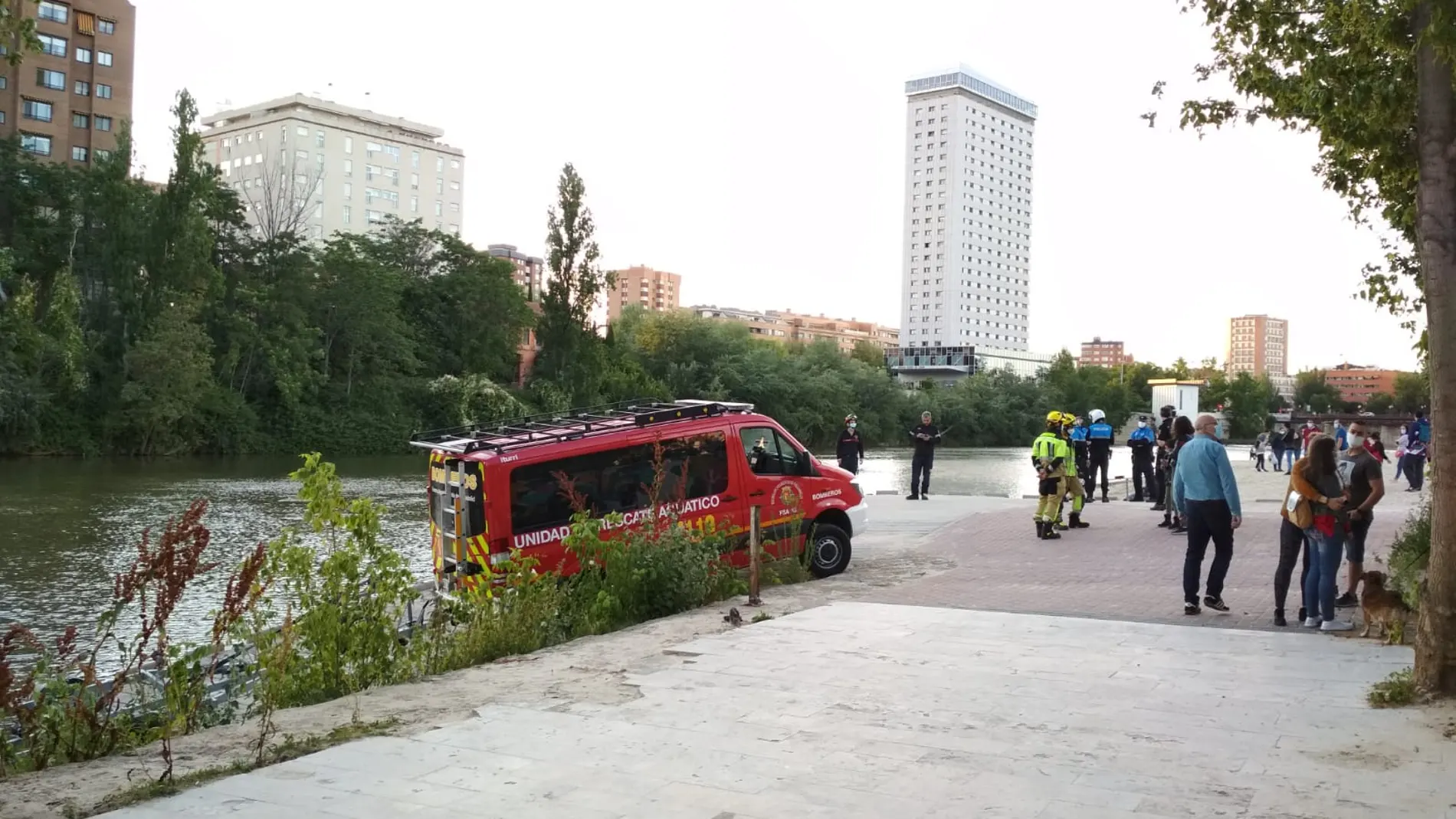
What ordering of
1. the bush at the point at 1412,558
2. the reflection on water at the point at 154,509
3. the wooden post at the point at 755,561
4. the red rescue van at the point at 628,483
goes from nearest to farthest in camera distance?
the bush at the point at 1412,558
the wooden post at the point at 755,561
the red rescue van at the point at 628,483
the reflection on water at the point at 154,509

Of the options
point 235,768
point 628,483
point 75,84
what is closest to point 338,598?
point 235,768

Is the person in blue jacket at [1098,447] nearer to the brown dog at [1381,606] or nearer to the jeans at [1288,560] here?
the jeans at [1288,560]

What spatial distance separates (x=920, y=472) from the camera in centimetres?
2414

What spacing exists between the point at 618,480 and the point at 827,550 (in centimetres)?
308

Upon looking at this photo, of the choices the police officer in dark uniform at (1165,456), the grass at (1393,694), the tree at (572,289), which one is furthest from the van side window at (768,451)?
the tree at (572,289)

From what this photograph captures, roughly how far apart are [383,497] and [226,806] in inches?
1144

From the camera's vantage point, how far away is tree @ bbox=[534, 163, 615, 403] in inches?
2832

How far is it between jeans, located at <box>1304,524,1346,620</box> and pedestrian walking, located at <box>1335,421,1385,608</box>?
0.79 feet

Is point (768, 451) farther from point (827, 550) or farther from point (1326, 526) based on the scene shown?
point (1326, 526)

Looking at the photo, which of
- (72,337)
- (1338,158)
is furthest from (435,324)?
(1338,158)

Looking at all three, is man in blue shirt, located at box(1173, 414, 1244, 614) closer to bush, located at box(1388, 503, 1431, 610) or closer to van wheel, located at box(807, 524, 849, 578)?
bush, located at box(1388, 503, 1431, 610)

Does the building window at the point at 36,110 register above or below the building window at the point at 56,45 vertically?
below

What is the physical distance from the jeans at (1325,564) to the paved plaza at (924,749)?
94 cm

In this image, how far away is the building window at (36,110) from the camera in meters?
71.9
